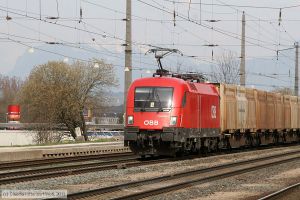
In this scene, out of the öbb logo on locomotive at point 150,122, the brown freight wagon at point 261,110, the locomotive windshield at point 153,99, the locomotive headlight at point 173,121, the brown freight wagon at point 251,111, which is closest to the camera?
the locomotive headlight at point 173,121

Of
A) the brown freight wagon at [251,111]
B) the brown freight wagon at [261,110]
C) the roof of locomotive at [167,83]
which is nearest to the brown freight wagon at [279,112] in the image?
the brown freight wagon at [261,110]

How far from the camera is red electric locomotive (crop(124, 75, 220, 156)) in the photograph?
2242 centimetres

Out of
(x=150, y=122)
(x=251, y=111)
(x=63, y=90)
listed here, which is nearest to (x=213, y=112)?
(x=150, y=122)

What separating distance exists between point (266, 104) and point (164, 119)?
15217 mm

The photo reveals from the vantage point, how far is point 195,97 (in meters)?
24.1

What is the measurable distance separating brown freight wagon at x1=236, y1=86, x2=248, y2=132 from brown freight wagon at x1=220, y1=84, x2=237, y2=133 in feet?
2.20

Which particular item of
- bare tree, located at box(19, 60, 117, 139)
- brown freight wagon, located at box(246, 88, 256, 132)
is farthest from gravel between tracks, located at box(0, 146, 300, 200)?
bare tree, located at box(19, 60, 117, 139)

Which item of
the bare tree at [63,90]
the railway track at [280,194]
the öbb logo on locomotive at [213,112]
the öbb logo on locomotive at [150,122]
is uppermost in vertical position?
→ the bare tree at [63,90]

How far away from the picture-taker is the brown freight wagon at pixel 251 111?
32.2m

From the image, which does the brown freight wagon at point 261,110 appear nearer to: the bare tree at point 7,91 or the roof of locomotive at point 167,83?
the roof of locomotive at point 167,83

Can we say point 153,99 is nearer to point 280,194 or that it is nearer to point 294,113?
point 280,194

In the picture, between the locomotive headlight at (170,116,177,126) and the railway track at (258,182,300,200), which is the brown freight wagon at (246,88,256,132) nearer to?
the locomotive headlight at (170,116,177,126)

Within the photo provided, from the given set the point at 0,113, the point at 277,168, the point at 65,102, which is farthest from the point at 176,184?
the point at 0,113

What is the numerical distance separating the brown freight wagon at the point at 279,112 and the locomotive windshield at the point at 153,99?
16.7 m
